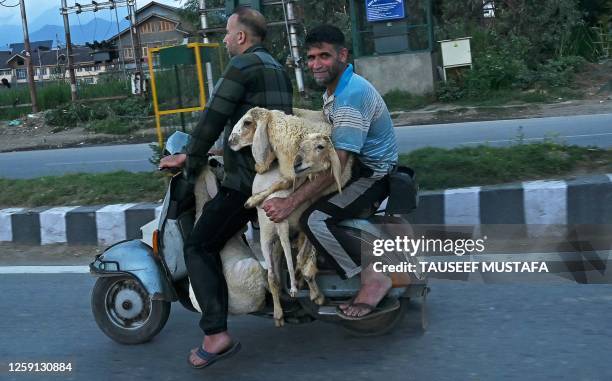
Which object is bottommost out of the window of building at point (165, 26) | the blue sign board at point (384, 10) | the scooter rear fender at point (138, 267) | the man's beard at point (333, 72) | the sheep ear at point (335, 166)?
the scooter rear fender at point (138, 267)

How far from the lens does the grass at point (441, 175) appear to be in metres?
5.86

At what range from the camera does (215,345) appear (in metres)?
3.54

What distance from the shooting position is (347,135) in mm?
3416

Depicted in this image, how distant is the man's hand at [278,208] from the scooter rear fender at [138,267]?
0.71 metres

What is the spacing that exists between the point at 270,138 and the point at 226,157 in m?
0.30

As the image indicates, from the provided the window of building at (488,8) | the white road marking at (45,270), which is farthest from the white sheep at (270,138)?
the window of building at (488,8)

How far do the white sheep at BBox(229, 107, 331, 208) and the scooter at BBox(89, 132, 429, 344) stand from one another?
370mm

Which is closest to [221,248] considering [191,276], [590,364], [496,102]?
[191,276]

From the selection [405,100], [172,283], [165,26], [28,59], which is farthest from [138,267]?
[165,26]

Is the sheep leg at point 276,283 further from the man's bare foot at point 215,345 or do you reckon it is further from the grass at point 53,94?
the grass at point 53,94

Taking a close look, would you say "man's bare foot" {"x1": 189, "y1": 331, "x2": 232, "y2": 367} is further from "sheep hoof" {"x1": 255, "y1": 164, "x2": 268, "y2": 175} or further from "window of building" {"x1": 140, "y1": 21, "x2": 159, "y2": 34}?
"window of building" {"x1": 140, "y1": 21, "x2": 159, "y2": 34}

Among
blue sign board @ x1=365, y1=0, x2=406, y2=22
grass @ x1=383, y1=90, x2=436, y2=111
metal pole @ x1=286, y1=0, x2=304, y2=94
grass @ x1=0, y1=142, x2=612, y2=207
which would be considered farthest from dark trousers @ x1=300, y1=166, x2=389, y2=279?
blue sign board @ x1=365, y1=0, x2=406, y2=22

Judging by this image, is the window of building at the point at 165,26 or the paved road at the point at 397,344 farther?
the window of building at the point at 165,26

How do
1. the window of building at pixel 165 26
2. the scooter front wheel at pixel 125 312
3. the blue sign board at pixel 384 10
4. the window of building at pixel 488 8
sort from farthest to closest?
the window of building at pixel 165 26
the window of building at pixel 488 8
the blue sign board at pixel 384 10
the scooter front wheel at pixel 125 312
